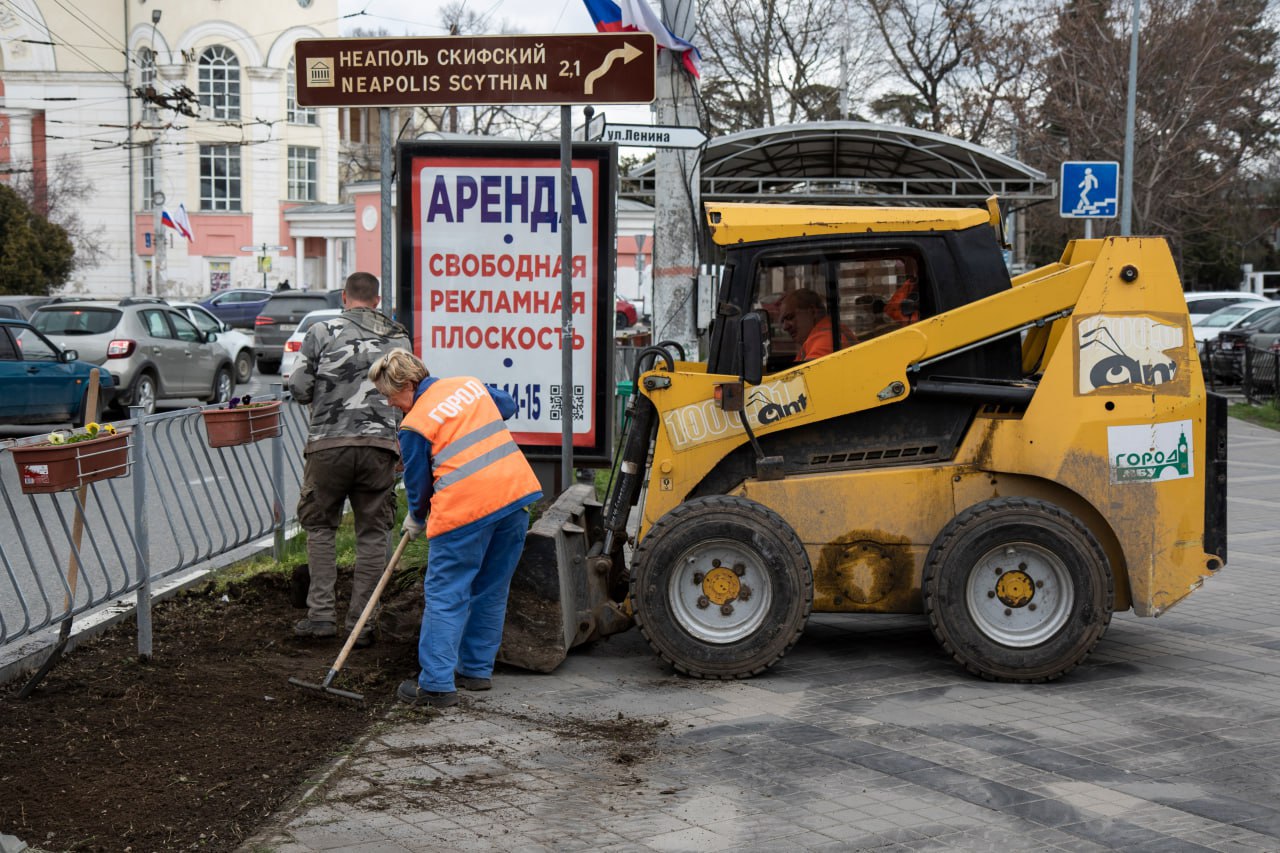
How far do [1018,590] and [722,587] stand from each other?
1.40 meters

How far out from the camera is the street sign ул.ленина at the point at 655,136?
32.7 ft

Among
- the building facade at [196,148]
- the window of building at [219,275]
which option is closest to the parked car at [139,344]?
the building facade at [196,148]

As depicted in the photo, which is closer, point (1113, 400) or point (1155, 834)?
point (1155, 834)

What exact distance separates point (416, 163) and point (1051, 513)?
477cm

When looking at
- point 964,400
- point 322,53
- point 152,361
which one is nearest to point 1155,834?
point 964,400

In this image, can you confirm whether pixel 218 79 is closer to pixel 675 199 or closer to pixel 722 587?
pixel 675 199

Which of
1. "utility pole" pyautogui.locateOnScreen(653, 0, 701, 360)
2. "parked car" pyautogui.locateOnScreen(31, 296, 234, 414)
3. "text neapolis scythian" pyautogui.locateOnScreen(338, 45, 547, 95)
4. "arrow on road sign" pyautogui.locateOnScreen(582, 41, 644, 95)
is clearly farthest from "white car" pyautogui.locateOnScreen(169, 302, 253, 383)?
"arrow on road sign" pyautogui.locateOnScreen(582, 41, 644, 95)

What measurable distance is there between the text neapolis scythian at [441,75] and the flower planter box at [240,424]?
193 centimetres

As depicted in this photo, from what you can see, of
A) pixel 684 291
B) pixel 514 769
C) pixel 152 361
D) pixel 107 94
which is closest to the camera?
pixel 514 769

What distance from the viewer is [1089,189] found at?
18.0 metres

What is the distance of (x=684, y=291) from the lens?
41.0 ft

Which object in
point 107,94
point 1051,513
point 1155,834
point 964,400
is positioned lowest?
point 1155,834

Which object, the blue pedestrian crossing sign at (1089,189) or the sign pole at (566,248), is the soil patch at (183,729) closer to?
the sign pole at (566,248)

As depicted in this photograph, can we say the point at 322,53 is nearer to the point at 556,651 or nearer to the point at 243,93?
the point at 556,651
